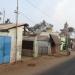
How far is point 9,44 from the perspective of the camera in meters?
28.9

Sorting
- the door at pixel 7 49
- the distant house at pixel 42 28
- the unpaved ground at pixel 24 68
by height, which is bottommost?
the unpaved ground at pixel 24 68

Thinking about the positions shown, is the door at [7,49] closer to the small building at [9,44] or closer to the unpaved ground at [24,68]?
the small building at [9,44]

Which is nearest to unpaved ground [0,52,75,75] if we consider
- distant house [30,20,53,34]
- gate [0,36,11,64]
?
gate [0,36,11,64]

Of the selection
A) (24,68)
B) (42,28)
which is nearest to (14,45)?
(24,68)

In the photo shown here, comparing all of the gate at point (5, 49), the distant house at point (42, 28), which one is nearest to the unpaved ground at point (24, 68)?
the gate at point (5, 49)

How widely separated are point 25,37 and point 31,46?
2165 millimetres

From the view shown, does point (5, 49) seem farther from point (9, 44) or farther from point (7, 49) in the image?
point (9, 44)

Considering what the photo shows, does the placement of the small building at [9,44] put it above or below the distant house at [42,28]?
below

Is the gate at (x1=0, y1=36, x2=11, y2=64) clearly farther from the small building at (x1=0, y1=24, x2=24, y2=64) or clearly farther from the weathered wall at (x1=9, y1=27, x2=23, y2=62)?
the weathered wall at (x1=9, y1=27, x2=23, y2=62)

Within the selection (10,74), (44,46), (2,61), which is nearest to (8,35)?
(2,61)

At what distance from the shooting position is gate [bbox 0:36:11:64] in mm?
27084

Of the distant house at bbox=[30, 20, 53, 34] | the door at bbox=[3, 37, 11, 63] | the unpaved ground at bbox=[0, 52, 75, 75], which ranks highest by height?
the distant house at bbox=[30, 20, 53, 34]

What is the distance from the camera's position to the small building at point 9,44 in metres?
27.4

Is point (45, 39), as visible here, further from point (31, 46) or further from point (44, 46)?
point (31, 46)
